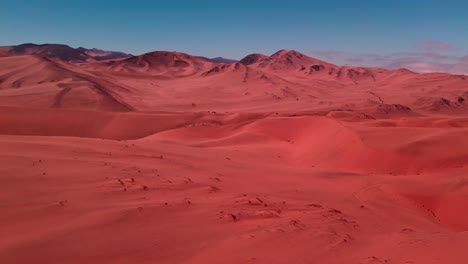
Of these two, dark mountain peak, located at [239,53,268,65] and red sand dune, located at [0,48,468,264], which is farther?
dark mountain peak, located at [239,53,268,65]

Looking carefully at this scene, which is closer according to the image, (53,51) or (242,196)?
(242,196)

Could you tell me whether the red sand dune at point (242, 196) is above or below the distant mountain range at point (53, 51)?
below

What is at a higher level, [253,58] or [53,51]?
[53,51]

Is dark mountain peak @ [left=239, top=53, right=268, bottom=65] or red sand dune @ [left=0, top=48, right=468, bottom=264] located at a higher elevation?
dark mountain peak @ [left=239, top=53, right=268, bottom=65]

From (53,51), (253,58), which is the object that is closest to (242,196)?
(253,58)

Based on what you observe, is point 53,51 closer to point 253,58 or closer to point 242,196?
point 253,58

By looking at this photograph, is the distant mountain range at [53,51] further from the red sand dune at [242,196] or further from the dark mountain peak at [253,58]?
the red sand dune at [242,196]

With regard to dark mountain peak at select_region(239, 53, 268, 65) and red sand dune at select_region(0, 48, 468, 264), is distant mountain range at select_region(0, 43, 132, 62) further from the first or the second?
red sand dune at select_region(0, 48, 468, 264)

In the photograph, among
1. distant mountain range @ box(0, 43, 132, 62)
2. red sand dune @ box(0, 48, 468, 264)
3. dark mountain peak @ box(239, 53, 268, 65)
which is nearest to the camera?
red sand dune @ box(0, 48, 468, 264)

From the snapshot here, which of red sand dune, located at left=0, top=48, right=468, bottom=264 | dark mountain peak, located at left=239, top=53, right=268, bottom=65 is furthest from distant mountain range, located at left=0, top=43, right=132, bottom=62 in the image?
red sand dune, located at left=0, top=48, right=468, bottom=264

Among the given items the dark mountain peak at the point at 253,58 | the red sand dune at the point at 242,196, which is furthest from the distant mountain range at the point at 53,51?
the red sand dune at the point at 242,196

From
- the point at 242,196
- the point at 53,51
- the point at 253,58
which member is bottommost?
the point at 242,196

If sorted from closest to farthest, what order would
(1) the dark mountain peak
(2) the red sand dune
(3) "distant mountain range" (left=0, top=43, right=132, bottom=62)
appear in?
(2) the red sand dune < (1) the dark mountain peak < (3) "distant mountain range" (left=0, top=43, right=132, bottom=62)

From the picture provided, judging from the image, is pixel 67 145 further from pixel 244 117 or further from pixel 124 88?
pixel 124 88
